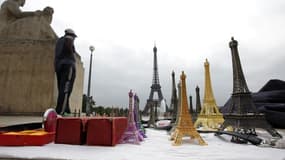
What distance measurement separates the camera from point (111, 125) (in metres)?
2.77

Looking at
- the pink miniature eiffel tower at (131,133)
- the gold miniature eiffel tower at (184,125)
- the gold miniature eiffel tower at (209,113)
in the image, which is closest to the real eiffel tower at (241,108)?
the gold miniature eiffel tower at (209,113)

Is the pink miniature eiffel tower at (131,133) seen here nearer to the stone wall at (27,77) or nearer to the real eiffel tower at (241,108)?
the real eiffel tower at (241,108)

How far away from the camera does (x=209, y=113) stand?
24.0 feet

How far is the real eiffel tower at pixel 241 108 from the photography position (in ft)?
14.6

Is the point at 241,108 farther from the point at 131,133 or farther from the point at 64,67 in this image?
the point at 64,67

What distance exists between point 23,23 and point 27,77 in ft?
12.4

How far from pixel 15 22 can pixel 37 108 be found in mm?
5889

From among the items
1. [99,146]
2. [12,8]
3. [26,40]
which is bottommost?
[99,146]

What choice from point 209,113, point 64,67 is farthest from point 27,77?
point 209,113

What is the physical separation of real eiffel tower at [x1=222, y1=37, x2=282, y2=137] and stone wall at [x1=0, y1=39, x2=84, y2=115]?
7.64 metres

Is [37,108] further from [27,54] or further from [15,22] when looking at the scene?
[15,22]

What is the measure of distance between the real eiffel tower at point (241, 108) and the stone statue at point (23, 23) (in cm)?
965

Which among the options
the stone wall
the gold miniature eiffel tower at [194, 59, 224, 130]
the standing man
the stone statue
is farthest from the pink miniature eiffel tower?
the stone statue

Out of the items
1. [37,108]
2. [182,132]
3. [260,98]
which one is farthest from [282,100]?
[37,108]
